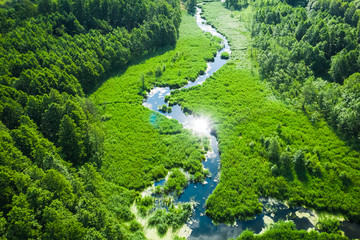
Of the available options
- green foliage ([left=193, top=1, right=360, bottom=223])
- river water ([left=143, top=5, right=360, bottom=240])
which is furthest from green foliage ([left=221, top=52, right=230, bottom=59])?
river water ([left=143, top=5, right=360, bottom=240])

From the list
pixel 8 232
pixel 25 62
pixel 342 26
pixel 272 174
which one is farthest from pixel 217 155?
pixel 342 26

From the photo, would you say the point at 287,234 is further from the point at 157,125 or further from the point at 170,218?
the point at 157,125

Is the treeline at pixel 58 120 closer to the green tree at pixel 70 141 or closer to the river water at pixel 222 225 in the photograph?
the green tree at pixel 70 141

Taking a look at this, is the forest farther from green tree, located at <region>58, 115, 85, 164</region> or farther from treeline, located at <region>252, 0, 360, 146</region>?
treeline, located at <region>252, 0, 360, 146</region>

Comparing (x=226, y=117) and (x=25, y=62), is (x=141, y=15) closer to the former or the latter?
(x=25, y=62)

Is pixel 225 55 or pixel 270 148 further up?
pixel 270 148

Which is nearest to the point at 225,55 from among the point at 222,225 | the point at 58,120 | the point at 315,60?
the point at 315,60
